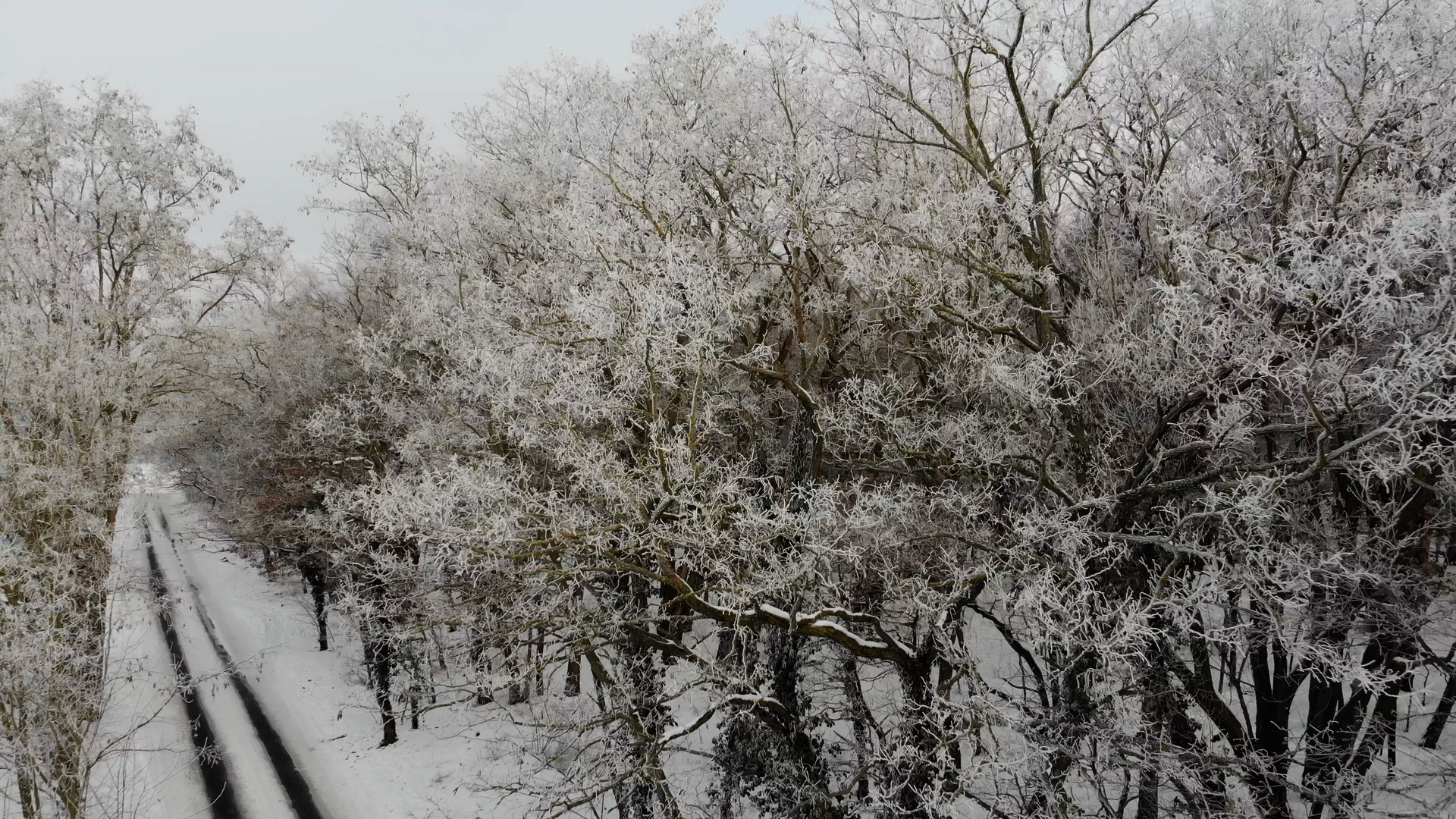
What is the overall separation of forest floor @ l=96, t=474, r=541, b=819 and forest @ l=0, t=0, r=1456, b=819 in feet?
7.77

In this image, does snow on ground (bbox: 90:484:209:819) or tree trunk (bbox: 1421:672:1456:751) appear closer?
tree trunk (bbox: 1421:672:1456:751)

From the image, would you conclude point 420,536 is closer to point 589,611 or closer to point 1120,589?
point 589,611

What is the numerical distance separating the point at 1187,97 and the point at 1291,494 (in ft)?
16.1

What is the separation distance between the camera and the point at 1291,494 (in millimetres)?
8781

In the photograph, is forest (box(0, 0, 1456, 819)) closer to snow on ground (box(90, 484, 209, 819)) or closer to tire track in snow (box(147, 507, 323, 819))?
snow on ground (box(90, 484, 209, 819))

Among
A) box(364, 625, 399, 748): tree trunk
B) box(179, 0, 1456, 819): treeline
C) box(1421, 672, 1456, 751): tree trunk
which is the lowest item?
box(364, 625, 399, 748): tree trunk

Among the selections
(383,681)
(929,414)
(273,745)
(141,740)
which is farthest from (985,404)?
(141,740)

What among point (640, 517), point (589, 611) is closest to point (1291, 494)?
point (640, 517)

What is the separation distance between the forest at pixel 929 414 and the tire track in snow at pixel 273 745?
12.6ft

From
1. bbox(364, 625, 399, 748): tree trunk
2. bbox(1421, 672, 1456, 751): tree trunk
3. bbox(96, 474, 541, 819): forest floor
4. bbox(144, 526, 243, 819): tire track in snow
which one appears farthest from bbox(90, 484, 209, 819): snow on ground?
bbox(1421, 672, 1456, 751): tree trunk

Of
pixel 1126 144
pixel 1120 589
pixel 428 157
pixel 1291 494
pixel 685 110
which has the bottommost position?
pixel 1120 589

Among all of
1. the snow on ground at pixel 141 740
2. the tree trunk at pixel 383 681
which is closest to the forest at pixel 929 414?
the snow on ground at pixel 141 740

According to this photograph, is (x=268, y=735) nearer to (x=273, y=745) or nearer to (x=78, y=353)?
(x=273, y=745)

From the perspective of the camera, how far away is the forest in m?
Answer: 7.26
